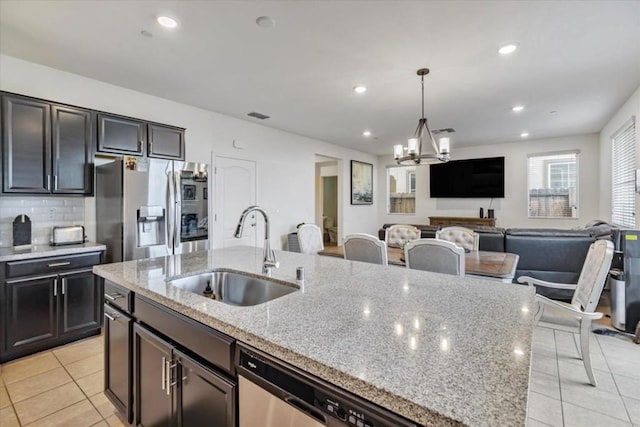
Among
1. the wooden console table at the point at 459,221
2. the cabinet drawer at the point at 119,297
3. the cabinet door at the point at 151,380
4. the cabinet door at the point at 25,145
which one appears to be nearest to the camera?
the cabinet door at the point at 151,380

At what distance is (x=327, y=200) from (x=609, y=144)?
6.61m

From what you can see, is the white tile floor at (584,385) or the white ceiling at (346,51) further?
the white ceiling at (346,51)

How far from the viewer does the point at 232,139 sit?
488cm

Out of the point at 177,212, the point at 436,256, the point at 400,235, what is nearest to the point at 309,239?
the point at 400,235

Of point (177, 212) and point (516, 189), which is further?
point (516, 189)

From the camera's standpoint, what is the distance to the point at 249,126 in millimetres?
5145

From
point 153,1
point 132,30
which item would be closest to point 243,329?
point 153,1

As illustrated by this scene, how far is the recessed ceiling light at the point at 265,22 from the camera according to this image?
7.51 ft

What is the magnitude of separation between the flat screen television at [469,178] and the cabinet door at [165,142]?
19.9 ft

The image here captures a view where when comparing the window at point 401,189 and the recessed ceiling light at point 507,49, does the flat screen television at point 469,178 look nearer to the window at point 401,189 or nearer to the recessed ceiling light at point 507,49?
the window at point 401,189

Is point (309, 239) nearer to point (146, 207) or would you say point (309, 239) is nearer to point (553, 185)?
point (146, 207)

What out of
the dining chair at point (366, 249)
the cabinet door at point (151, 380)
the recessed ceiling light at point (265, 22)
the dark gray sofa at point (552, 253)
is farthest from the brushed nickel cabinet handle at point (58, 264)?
the dark gray sofa at point (552, 253)

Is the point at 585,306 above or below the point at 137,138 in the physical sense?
below

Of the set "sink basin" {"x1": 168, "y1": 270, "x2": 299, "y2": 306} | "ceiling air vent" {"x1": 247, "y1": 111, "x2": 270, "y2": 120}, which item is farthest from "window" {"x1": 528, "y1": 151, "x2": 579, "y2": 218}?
"sink basin" {"x1": 168, "y1": 270, "x2": 299, "y2": 306}
